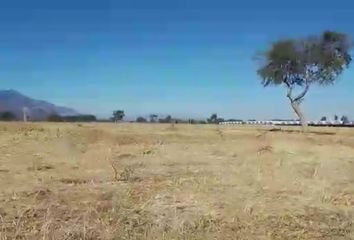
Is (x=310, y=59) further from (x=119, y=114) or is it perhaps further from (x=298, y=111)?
(x=119, y=114)

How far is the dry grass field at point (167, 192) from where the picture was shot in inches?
370

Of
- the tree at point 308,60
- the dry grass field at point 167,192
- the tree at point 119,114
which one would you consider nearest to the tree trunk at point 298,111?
the tree at point 308,60

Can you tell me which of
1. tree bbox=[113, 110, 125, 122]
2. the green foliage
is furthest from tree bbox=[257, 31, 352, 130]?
tree bbox=[113, 110, 125, 122]

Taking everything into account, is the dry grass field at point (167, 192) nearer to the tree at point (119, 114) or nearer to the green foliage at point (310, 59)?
the green foliage at point (310, 59)

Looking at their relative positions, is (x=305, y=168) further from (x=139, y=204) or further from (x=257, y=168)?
(x=139, y=204)

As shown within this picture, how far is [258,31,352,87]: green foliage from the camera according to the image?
1810 inches

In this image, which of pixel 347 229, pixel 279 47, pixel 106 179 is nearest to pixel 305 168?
pixel 106 179

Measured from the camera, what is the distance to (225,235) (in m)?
9.20

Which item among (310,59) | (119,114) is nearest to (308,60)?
(310,59)

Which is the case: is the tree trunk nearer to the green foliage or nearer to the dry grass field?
the green foliage

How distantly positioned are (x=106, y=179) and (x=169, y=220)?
410cm

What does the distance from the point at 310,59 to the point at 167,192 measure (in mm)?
35867

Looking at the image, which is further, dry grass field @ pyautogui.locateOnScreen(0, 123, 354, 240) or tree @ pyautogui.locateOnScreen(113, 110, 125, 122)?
tree @ pyautogui.locateOnScreen(113, 110, 125, 122)

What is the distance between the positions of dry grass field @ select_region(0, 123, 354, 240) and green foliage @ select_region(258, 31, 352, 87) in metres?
26.6
